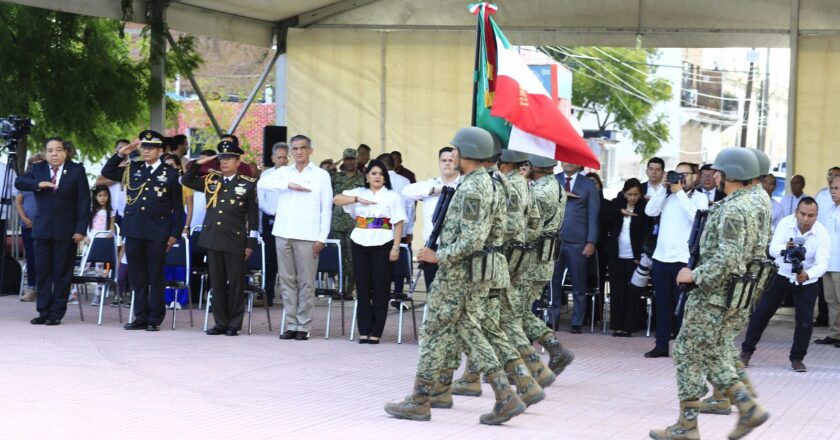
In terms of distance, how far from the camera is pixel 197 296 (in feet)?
52.0

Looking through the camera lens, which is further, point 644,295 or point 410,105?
point 410,105

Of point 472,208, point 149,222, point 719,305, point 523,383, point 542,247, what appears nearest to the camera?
point 719,305

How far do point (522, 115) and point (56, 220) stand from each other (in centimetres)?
548

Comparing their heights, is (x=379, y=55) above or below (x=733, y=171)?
above

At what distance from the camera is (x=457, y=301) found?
7.89 meters

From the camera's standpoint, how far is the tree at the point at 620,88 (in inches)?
2041

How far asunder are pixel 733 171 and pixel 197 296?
9.58 m

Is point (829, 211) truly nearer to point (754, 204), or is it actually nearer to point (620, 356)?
point (620, 356)

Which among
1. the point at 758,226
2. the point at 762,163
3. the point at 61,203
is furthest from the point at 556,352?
the point at 61,203

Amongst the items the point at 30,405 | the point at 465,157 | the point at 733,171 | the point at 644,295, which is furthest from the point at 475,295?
the point at 644,295

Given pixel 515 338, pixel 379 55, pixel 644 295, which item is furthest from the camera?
→ pixel 379 55

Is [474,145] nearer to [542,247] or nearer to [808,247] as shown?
[542,247]

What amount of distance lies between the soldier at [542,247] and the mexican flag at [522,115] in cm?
25

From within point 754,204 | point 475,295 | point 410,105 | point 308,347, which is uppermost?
point 410,105
